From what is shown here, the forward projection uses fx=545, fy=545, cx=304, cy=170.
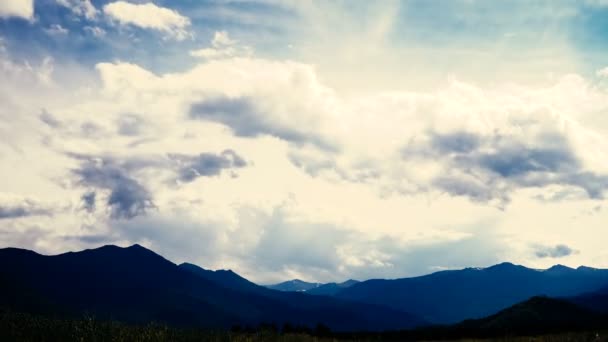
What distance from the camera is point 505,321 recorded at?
195 m

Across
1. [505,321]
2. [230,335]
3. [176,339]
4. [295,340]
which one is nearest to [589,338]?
[295,340]

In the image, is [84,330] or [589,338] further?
[84,330]

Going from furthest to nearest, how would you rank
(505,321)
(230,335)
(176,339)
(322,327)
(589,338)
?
(505,321)
(322,327)
(230,335)
(176,339)
(589,338)

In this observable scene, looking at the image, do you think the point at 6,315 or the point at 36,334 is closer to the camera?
the point at 36,334

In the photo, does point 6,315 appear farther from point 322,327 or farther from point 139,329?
point 322,327

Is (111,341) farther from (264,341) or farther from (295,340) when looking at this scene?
(295,340)

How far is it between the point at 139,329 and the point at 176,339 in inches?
190

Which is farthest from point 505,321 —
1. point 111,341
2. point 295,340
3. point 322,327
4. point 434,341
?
point 111,341

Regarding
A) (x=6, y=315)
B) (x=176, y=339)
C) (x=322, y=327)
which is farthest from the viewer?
(x=322, y=327)

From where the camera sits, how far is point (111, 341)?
1708 inches

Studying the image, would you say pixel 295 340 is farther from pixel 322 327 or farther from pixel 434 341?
pixel 322 327

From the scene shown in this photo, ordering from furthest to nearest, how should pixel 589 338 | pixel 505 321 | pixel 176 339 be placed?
1. pixel 505 321
2. pixel 176 339
3. pixel 589 338

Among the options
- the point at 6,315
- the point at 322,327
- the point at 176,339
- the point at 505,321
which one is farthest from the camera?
the point at 505,321

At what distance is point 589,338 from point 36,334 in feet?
149
